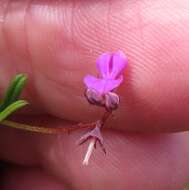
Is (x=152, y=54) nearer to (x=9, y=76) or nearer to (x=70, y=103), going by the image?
(x=70, y=103)

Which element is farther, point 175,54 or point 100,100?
point 175,54

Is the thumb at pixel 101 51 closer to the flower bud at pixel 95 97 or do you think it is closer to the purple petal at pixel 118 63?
the purple petal at pixel 118 63

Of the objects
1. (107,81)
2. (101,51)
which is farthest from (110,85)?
(101,51)

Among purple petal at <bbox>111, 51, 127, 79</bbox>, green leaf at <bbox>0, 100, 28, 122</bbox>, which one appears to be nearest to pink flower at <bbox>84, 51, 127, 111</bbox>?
purple petal at <bbox>111, 51, 127, 79</bbox>

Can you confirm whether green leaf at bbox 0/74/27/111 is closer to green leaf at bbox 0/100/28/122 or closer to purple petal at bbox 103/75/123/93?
green leaf at bbox 0/100/28/122

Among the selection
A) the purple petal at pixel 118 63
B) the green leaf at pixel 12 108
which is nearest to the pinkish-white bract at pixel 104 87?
the purple petal at pixel 118 63

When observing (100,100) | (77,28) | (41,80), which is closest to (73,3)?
(77,28)

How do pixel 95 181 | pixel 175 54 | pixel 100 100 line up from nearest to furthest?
pixel 100 100 < pixel 175 54 < pixel 95 181
